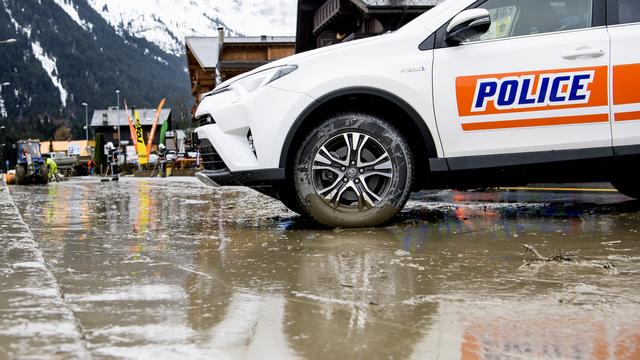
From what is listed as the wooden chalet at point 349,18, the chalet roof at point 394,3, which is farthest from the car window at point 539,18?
the chalet roof at point 394,3

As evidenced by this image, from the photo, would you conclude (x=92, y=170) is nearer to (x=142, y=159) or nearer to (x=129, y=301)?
(x=142, y=159)

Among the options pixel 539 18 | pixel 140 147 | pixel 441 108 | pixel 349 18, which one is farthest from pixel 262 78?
pixel 140 147

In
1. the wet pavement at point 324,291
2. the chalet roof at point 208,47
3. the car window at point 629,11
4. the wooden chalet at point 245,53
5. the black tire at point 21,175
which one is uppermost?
the chalet roof at point 208,47

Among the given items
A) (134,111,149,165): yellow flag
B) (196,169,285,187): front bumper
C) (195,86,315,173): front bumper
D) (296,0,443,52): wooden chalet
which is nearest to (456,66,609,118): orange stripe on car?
(195,86,315,173): front bumper

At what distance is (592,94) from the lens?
4531 millimetres

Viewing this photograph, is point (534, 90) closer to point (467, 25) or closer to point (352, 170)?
point (467, 25)

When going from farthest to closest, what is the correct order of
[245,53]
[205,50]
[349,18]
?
1. [205,50]
2. [245,53]
3. [349,18]

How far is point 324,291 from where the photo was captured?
2.69 meters

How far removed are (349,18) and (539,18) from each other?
1650 cm

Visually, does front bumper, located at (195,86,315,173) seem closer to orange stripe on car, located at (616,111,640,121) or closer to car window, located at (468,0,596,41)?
car window, located at (468,0,596,41)

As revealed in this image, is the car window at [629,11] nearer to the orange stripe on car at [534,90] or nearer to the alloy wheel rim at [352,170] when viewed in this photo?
the orange stripe on car at [534,90]

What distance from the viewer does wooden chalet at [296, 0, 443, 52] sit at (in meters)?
→ 16.2

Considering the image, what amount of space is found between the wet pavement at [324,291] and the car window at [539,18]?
1302 mm

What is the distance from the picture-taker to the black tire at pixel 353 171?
461cm
